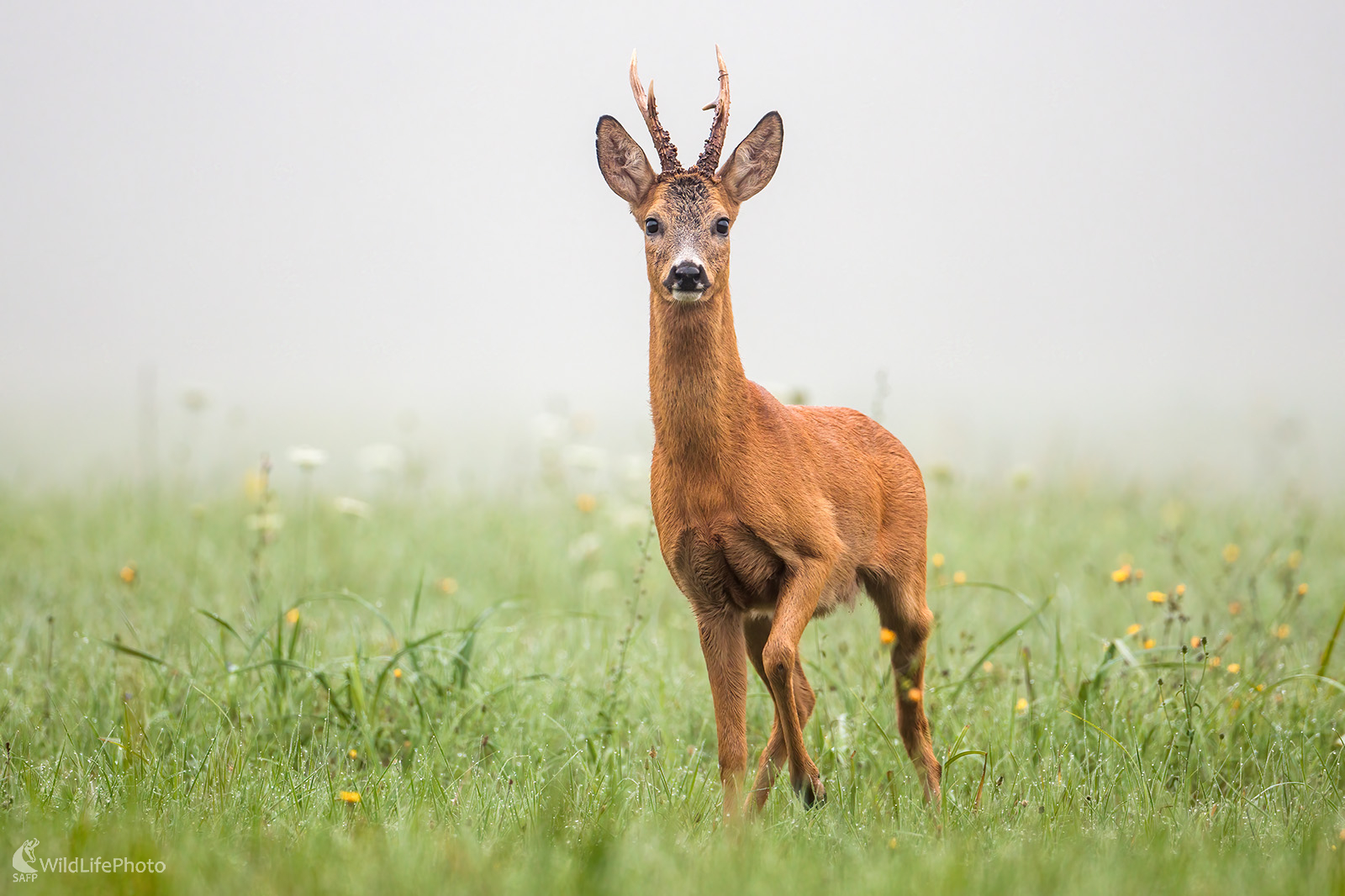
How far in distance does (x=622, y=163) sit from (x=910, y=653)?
2.10 m

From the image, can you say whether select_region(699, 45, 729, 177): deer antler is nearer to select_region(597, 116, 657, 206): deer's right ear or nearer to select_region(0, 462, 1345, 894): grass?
select_region(597, 116, 657, 206): deer's right ear

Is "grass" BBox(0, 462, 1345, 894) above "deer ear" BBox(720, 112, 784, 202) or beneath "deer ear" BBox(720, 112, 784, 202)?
beneath

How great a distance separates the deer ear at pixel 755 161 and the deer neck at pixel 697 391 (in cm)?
41

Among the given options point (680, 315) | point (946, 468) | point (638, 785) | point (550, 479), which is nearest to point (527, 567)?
point (550, 479)

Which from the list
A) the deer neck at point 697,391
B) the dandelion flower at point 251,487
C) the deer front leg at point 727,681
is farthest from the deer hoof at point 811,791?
the dandelion flower at point 251,487

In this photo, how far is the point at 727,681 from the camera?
3771 mm

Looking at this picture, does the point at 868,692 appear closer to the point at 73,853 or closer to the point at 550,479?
the point at 73,853

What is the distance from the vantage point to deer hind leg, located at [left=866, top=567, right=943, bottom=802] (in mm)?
4176

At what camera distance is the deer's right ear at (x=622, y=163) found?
3814mm

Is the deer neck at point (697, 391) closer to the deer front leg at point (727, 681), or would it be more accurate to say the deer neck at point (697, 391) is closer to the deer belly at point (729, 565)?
the deer belly at point (729, 565)

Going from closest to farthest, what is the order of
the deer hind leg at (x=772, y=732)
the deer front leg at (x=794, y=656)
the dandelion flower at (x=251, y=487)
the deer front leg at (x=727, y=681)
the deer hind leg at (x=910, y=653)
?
the deer front leg at (x=794, y=656)
the deer front leg at (x=727, y=681)
the deer hind leg at (x=772, y=732)
the deer hind leg at (x=910, y=653)
the dandelion flower at (x=251, y=487)

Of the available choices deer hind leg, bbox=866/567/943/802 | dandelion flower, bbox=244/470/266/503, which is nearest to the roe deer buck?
deer hind leg, bbox=866/567/943/802

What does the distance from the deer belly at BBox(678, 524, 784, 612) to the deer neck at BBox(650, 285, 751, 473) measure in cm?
22

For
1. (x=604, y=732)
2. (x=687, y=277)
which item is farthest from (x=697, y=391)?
(x=604, y=732)
